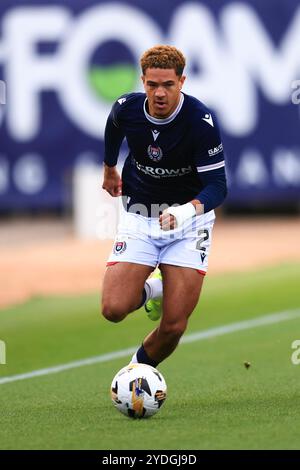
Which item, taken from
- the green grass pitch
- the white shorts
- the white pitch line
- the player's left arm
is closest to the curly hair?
the player's left arm

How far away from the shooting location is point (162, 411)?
8109mm

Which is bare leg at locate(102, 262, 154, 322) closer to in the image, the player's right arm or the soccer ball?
the soccer ball

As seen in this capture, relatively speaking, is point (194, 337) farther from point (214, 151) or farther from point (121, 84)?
point (121, 84)

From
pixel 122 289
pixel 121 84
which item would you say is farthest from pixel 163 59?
pixel 121 84

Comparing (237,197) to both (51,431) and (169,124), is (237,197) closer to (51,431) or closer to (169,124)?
(169,124)

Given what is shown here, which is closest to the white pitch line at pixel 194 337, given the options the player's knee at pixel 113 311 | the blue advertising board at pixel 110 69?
the player's knee at pixel 113 311

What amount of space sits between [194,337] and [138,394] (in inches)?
191

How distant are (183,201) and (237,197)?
12929 millimetres

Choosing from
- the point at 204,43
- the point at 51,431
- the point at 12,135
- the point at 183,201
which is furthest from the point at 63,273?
the point at 51,431

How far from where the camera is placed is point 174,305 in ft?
27.6

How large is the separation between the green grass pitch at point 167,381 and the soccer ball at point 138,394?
0.27 ft

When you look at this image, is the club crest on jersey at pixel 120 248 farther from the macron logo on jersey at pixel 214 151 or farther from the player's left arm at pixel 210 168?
the macron logo on jersey at pixel 214 151

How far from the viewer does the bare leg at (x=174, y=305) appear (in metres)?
8.42

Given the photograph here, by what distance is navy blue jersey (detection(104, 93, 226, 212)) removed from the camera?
841 cm
